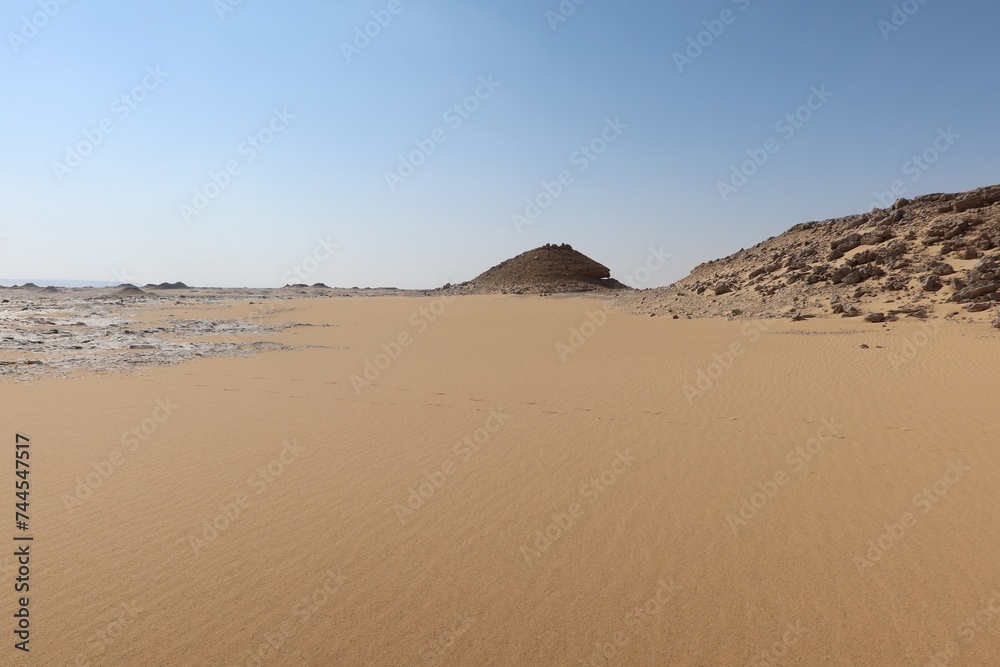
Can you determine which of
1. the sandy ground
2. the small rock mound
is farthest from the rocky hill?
the small rock mound

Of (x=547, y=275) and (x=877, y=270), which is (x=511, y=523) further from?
(x=547, y=275)

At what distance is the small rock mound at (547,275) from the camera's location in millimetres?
52594

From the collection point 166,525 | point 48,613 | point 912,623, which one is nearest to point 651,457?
point 912,623

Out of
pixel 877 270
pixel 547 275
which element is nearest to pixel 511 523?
pixel 877 270

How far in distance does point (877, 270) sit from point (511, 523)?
868 inches

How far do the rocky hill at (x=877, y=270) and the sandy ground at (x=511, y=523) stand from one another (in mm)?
9349

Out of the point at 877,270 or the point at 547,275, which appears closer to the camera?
the point at 877,270

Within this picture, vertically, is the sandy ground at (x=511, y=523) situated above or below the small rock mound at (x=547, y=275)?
below

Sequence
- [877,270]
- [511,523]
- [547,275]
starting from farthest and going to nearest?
[547,275]
[877,270]
[511,523]

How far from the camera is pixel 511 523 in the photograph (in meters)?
5.09

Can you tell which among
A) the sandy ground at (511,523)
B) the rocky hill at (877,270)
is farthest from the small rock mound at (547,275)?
the sandy ground at (511,523)

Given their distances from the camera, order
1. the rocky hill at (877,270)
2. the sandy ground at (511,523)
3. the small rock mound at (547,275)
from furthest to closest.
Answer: the small rock mound at (547,275)
the rocky hill at (877,270)
the sandy ground at (511,523)

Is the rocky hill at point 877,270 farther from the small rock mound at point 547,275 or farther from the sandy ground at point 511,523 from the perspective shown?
the small rock mound at point 547,275

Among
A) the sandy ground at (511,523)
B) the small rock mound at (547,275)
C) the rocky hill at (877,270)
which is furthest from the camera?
the small rock mound at (547,275)
